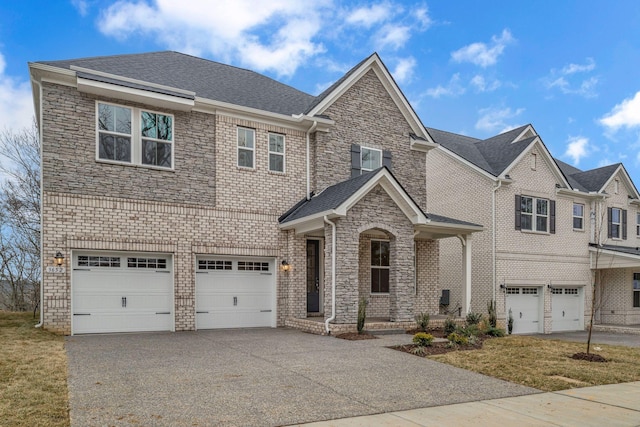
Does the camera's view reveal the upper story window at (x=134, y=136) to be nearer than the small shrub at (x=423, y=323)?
Yes

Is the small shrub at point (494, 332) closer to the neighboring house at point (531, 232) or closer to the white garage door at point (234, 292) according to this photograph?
the neighboring house at point (531, 232)

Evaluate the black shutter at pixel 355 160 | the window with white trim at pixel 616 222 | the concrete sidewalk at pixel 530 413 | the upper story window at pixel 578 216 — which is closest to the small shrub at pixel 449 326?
the black shutter at pixel 355 160

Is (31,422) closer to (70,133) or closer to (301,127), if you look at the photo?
(70,133)

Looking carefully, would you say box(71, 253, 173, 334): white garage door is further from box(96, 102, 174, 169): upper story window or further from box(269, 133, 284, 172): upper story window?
box(269, 133, 284, 172): upper story window

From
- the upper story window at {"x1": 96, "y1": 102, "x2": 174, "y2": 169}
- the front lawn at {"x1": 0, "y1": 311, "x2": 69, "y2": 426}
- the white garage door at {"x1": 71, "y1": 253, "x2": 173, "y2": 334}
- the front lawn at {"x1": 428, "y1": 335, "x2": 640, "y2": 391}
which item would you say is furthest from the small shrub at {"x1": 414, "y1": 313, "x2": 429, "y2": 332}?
the front lawn at {"x1": 0, "y1": 311, "x2": 69, "y2": 426}

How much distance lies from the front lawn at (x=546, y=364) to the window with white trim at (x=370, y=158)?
6.80m

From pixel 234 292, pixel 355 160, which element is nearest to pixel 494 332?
pixel 355 160

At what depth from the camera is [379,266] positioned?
16172 mm

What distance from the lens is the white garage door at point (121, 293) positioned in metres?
12.0

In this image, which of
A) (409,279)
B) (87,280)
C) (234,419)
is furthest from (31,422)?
(409,279)

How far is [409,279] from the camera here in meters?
13.7

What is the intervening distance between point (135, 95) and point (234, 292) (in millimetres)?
6215

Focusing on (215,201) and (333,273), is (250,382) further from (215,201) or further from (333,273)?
(215,201)

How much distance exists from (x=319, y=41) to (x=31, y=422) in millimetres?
17454
